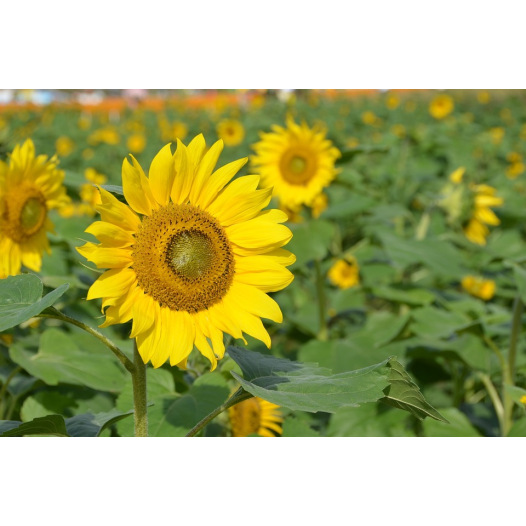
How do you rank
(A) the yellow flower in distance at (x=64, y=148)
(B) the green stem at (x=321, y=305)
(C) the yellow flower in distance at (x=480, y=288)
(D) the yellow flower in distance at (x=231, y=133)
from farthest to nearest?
(A) the yellow flower in distance at (x=64, y=148) → (D) the yellow flower in distance at (x=231, y=133) → (C) the yellow flower in distance at (x=480, y=288) → (B) the green stem at (x=321, y=305)

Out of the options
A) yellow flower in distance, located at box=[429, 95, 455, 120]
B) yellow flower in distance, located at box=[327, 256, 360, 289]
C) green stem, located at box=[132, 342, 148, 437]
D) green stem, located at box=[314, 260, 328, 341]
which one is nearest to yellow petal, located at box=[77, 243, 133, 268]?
green stem, located at box=[132, 342, 148, 437]

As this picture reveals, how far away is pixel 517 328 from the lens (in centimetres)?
169

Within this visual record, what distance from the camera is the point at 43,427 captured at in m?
0.97

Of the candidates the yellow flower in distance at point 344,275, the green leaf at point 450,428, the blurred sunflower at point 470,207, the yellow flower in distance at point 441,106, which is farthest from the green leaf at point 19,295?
the yellow flower in distance at point 441,106

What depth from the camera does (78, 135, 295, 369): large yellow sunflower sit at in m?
0.86

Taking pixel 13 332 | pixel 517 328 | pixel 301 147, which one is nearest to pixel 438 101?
pixel 301 147

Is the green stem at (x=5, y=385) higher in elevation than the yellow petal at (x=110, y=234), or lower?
lower

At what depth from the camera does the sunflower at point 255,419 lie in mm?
1334

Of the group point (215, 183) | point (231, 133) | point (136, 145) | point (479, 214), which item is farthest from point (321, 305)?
point (136, 145)

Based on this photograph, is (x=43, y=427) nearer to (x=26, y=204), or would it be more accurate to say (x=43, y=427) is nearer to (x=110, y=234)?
(x=110, y=234)

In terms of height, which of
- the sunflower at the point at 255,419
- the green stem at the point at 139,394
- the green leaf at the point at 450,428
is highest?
the green stem at the point at 139,394

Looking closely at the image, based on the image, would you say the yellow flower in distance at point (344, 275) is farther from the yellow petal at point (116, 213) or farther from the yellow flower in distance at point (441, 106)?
the yellow flower in distance at point (441, 106)

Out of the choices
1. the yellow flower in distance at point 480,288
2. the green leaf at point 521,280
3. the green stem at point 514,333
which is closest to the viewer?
the green leaf at point 521,280

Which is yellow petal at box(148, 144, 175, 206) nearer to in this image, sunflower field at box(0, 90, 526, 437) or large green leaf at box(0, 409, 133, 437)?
sunflower field at box(0, 90, 526, 437)
